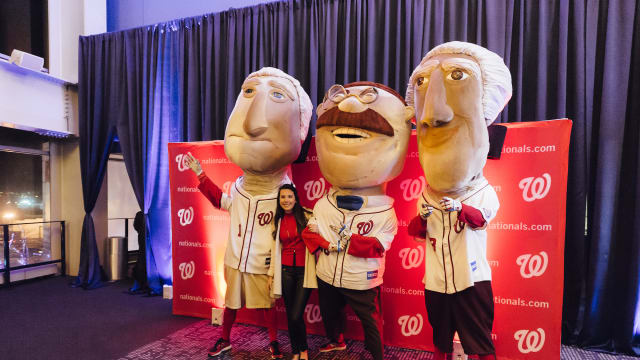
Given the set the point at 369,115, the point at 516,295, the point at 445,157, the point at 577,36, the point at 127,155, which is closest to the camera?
the point at 445,157

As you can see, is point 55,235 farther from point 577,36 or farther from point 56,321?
point 577,36

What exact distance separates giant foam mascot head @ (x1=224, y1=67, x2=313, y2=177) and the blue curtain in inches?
34.5

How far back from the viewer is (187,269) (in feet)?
10.4

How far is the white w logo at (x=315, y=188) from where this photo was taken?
2777 millimetres

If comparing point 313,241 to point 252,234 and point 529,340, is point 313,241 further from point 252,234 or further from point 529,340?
point 529,340

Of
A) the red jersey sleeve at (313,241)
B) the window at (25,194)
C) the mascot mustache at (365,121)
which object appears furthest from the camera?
the window at (25,194)

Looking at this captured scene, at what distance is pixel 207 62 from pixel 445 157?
2.97 metres

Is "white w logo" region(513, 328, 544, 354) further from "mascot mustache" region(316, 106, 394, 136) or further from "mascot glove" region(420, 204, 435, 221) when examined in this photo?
"mascot mustache" region(316, 106, 394, 136)

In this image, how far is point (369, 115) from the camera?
1.95 m

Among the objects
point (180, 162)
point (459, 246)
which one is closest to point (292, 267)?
point (459, 246)

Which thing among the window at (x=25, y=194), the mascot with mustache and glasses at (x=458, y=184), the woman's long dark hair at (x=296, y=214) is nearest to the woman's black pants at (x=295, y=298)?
the woman's long dark hair at (x=296, y=214)

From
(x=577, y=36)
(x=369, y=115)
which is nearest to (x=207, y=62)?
(x=369, y=115)

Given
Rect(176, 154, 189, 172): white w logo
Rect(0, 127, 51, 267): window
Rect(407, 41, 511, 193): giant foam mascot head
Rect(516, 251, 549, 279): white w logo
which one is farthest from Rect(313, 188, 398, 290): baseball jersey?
Rect(0, 127, 51, 267): window

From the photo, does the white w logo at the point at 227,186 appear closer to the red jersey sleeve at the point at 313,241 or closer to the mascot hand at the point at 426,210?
the red jersey sleeve at the point at 313,241
